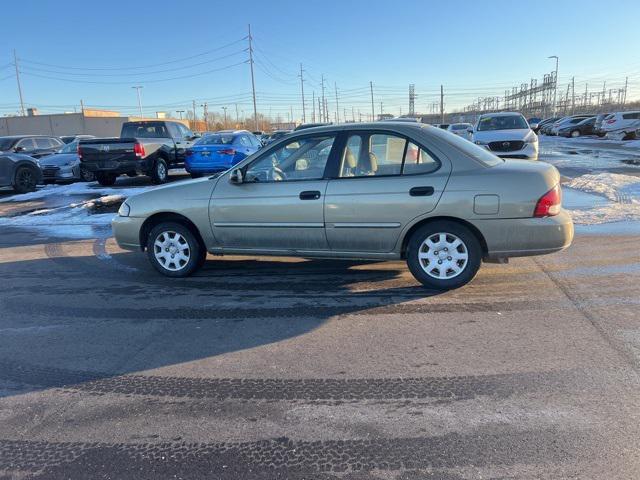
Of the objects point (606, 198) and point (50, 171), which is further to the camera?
point (50, 171)

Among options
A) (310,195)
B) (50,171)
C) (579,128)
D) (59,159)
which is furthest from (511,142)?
(579,128)

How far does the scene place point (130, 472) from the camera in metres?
2.61

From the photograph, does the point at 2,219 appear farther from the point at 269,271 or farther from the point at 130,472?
the point at 130,472

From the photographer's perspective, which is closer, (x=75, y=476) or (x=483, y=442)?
(x=75, y=476)

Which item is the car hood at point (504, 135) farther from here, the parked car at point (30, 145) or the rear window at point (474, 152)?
the parked car at point (30, 145)

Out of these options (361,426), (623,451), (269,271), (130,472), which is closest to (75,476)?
(130,472)

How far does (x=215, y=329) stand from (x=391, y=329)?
154 cm

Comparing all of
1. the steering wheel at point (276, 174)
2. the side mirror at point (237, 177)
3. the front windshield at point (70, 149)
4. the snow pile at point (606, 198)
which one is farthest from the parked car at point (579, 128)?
the side mirror at point (237, 177)

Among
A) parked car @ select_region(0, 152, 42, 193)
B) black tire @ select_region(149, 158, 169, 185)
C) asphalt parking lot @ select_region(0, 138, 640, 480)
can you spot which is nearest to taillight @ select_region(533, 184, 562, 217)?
asphalt parking lot @ select_region(0, 138, 640, 480)

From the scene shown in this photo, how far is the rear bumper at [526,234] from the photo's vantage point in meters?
4.79

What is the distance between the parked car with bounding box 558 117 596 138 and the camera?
141 feet

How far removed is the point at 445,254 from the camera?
505 cm

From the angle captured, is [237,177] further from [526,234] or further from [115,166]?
[115,166]

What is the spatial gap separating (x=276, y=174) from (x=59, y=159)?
15.0 m
